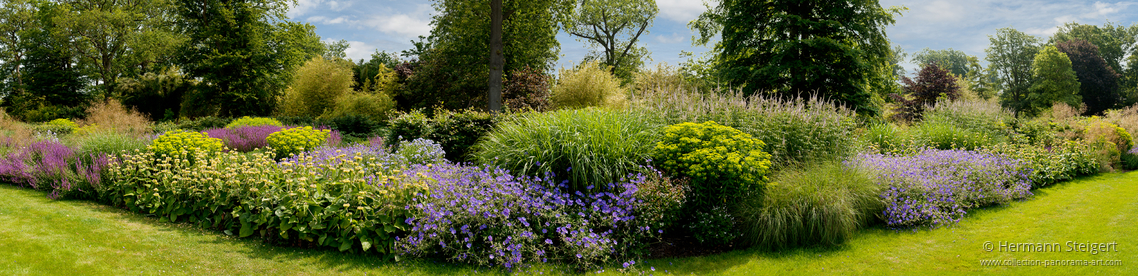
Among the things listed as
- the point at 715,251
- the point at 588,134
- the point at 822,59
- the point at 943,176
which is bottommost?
the point at 715,251

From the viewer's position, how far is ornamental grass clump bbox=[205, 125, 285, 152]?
8.89 meters

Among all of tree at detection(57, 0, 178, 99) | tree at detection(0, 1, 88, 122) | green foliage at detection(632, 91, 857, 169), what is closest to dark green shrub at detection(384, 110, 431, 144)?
green foliage at detection(632, 91, 857, 169)

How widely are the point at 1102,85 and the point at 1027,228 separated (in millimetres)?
37143

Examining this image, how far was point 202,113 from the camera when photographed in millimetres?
20109

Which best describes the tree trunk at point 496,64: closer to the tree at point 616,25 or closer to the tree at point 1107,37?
the tree at point 616,25

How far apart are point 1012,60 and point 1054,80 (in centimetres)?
540

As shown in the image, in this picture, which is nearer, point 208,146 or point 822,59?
point 208,146

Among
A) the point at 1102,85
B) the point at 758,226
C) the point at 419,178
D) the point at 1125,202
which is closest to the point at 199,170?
the point at 419,178

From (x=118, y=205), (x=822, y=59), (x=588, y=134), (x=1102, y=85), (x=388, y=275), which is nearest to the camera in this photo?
(x=388, y=275)

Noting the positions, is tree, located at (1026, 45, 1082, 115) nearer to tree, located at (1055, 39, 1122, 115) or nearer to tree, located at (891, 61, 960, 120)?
tree, located at (1055, 39, 1122, 115)

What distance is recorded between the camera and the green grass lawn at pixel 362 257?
3.95 m

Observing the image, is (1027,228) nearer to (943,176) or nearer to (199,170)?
(943,176)

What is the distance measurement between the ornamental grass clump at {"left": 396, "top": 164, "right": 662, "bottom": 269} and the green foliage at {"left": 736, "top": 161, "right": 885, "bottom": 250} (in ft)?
3.12

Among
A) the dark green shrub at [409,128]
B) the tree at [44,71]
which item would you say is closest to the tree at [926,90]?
the dark green shrub at [409,128]
